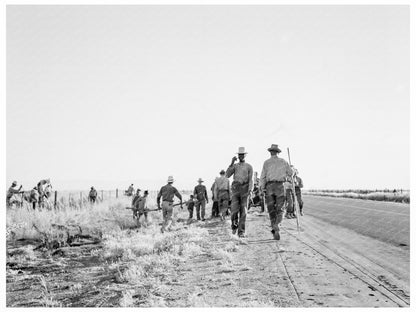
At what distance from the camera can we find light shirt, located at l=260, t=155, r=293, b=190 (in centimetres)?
930

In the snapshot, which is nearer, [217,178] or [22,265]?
[22,265]

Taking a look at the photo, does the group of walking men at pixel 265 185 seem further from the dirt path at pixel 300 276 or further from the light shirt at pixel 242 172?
the dirt path at pixel 300 276

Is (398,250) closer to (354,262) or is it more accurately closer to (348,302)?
(354,262)

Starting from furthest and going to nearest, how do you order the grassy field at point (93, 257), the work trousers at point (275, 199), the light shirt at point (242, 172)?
1. the light shirt at point (242, 172)
2. the work trousers at point (275, 199)
3. the grassy field at point (93, 257)

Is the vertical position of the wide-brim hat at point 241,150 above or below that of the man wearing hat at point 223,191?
above

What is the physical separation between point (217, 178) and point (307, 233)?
6.15m

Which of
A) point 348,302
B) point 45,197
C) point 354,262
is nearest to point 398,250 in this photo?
point 354,262

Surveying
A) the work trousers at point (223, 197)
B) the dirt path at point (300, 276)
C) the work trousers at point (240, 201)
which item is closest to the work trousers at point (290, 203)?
the work trousers at point (223, 197)

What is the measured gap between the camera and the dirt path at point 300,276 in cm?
498


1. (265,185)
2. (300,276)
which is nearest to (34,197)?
(265,185)

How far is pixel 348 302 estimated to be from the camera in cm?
475

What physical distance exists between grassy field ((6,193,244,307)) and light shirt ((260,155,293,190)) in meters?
1.81

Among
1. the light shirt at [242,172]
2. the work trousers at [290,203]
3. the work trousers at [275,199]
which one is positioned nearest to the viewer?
the work trousers at [275,199]

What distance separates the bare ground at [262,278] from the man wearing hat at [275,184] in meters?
0.64
